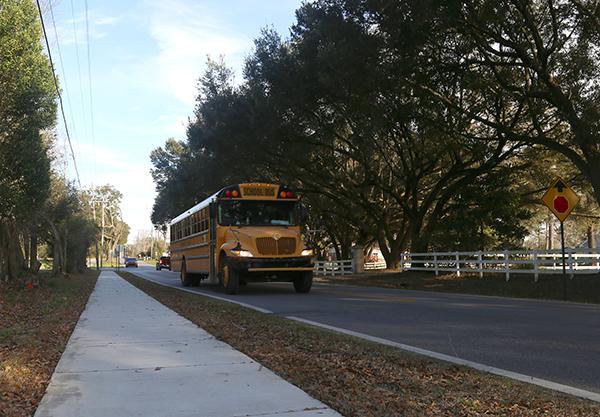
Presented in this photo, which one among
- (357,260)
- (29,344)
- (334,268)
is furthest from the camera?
(334,268)

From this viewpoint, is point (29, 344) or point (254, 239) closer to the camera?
point (29, 344)

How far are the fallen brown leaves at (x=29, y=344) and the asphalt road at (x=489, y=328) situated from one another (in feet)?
14.6

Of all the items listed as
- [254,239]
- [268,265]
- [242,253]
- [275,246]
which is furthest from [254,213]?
[268,265]

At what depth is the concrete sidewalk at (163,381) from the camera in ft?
14.2

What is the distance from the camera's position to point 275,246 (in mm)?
16109

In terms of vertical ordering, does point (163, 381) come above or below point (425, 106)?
below

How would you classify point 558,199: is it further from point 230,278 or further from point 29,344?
point 29,344

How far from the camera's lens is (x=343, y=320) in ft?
33.1

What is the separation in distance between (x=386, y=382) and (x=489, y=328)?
4.11m

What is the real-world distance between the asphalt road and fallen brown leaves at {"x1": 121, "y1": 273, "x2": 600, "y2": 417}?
72cm

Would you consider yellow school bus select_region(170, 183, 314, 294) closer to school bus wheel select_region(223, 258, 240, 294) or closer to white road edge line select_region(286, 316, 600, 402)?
school bus wheel select_region(223, 258, 240, 294)

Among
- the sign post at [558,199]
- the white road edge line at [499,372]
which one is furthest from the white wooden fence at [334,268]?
the white road edge line at [499,372]

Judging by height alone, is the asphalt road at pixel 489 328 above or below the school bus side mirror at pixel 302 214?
below

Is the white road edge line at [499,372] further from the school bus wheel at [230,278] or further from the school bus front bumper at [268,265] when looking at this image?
the school bus wheel at [230,278]
